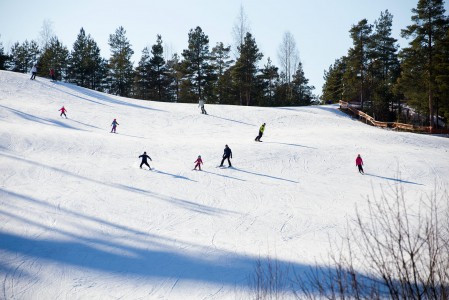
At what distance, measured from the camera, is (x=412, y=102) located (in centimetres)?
3488

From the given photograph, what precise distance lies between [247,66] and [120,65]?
2567 cm

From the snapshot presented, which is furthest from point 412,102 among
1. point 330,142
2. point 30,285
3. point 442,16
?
point 30,285

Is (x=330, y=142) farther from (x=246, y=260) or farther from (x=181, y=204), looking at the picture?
(x=246, y=260)

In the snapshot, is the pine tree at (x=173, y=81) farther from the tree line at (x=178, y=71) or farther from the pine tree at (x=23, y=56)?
the pine tree at (x=23, y=56)

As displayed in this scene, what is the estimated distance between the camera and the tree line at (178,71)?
159ft

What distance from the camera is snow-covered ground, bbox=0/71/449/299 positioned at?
25.5 feet

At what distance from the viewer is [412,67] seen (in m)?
30.9

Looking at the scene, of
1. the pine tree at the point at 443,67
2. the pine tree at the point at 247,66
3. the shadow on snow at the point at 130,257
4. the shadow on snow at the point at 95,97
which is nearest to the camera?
the shadow on snow at the point at 130,257

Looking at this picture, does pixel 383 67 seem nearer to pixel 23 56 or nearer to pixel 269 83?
pixel 269 83

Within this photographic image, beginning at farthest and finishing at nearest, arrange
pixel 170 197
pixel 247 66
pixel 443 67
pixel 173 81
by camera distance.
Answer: pixel 173 81
pixel 247 66
pixel 443 67
pixel 170 197

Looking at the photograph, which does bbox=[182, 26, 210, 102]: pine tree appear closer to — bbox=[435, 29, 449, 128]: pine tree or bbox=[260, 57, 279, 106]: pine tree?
bbox=[260, 57, 279, 106]: pine tree

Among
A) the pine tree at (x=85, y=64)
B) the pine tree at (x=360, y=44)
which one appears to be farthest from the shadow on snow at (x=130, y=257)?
the pine tree at (x=85, y=64)

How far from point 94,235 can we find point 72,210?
7.29 ft

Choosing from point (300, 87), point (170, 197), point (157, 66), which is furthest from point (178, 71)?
point (170, 197)
